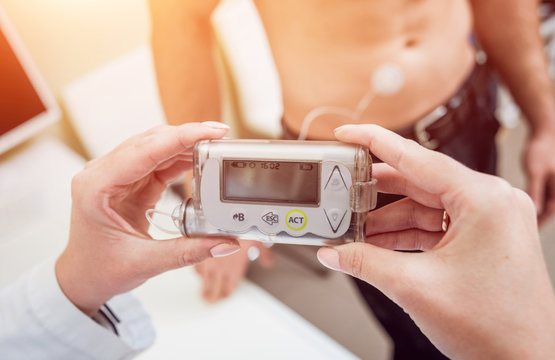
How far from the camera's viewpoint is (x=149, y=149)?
1.30ft

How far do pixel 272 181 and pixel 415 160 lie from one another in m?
0.13

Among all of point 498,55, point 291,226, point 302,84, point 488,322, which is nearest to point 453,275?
point 488,322

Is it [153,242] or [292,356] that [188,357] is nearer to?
[292,356]

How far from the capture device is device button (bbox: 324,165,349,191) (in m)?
0.37

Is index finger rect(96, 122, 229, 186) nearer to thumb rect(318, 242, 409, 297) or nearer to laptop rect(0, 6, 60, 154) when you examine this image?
thumb rect(318, 242, 409, 297)

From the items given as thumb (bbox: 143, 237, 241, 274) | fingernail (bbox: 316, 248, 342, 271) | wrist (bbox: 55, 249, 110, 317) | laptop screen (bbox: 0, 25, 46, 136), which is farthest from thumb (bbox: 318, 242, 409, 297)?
laptop screen (bbox: 0, 25, 46, 136)

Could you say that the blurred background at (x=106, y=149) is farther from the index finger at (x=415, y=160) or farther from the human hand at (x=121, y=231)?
the index finger at (x=415, y=160)

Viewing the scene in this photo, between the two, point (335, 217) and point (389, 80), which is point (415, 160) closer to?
point (335, 217)

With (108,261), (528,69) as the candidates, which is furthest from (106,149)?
(528,69)

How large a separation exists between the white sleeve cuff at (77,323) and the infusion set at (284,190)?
0.21 metres

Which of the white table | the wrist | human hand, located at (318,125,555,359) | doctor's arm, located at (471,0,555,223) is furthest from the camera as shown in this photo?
doctor's arm, located at (471,0,555,223)

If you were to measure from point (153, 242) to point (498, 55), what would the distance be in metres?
0.76

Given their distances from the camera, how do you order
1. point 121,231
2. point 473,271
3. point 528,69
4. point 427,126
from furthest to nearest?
1. point 528,69
2. point 427,126
3. point 121,231
4. point 473,271

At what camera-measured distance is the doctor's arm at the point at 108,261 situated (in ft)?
1.35
